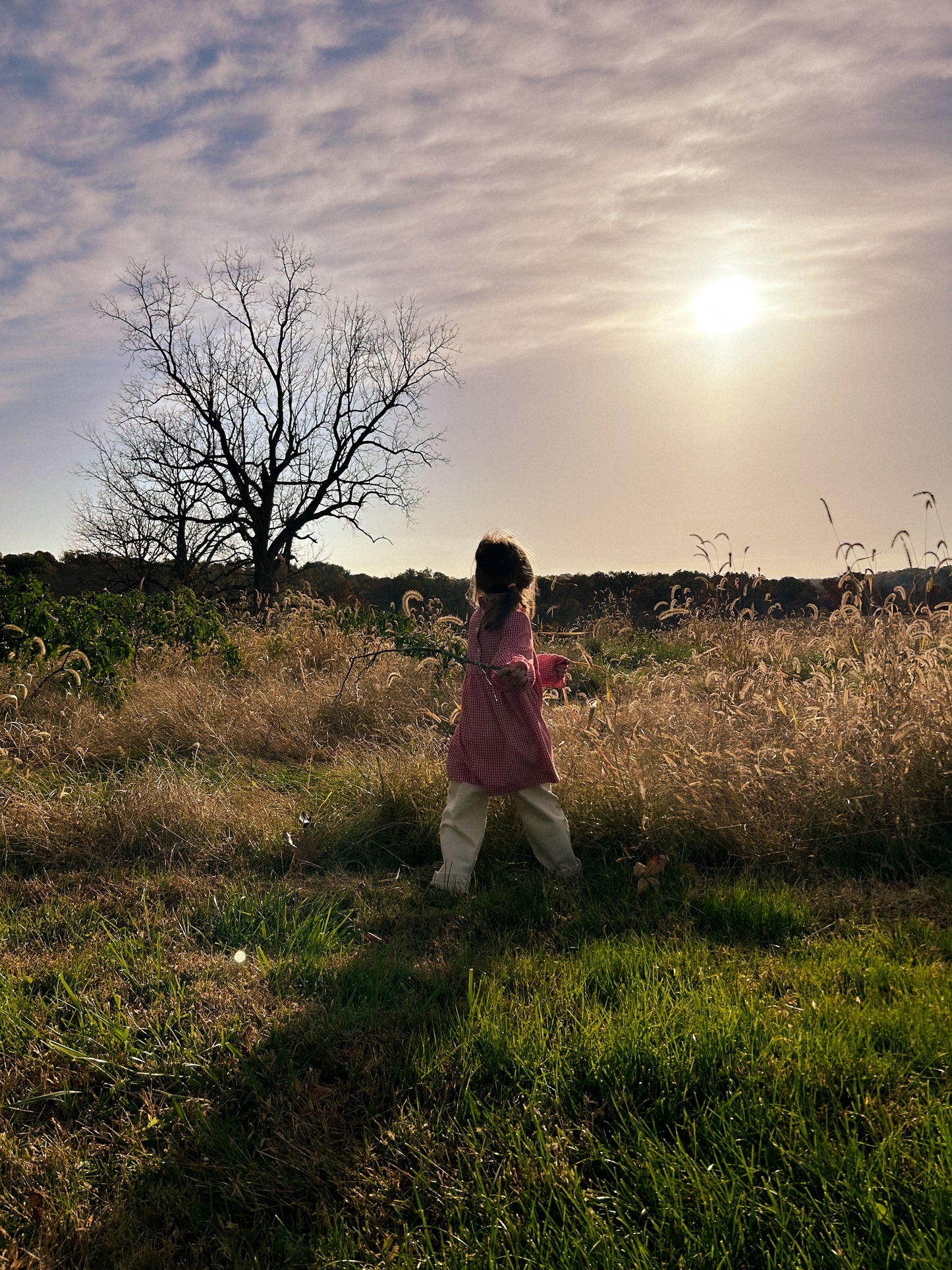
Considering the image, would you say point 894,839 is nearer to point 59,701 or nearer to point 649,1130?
point 649,1130

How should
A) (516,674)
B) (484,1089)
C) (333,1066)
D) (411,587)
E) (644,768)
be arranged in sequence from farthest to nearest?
(411,587), (644,768), (516,674), (333,1066), (484,1089)

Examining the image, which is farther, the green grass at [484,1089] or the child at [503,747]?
the child at [503,747]

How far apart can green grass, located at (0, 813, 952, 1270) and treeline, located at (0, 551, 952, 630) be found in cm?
1240

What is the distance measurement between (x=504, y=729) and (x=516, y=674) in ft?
0.99

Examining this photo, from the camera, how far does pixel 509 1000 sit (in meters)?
3.04

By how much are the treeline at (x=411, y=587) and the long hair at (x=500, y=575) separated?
437 inches

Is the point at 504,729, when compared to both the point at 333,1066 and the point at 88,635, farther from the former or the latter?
the point at 88,635

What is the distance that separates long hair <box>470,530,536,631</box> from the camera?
4.66m

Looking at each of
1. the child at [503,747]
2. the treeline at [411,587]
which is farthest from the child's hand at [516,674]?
the treeline at [411,587]

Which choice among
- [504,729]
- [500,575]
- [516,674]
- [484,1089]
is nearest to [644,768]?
[504,729]

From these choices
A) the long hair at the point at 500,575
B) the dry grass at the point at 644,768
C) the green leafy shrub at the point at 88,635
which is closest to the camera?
the dry grass at the point at 644,768

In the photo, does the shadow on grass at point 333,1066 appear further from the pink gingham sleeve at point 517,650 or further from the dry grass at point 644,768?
the pink gingham sleeve at point 517,650

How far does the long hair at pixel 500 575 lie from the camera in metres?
4.66

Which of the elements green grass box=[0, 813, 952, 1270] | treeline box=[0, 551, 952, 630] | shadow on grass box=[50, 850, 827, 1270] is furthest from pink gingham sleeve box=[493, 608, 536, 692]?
treeline box=[0, 551, 952, 630]
